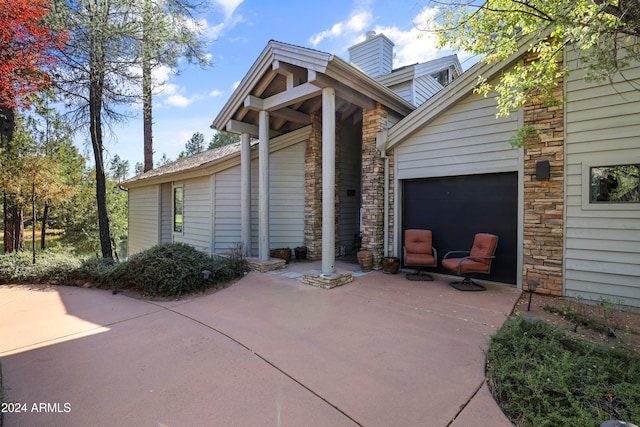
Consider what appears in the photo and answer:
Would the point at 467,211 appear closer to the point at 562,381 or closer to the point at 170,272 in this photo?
the point at 562,381

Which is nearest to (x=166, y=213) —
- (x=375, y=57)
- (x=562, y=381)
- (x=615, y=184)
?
(x=375, y=57)

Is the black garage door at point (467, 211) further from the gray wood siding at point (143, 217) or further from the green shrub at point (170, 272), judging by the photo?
the gray wood siding at point (143, 217)

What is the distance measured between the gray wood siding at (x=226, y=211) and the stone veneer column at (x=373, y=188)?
3876 millimetres

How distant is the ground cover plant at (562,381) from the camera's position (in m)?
2.00

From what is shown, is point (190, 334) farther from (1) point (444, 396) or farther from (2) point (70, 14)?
(2) point (70, 14)

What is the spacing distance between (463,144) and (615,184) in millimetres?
2346

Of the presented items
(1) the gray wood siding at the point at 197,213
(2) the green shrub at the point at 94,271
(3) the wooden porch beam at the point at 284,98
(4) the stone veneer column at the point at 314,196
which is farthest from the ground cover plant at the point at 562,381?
(1) the gray wood siding at the point at 197,213

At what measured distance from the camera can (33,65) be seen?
6.52 metres

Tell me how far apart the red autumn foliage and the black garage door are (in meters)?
8.75

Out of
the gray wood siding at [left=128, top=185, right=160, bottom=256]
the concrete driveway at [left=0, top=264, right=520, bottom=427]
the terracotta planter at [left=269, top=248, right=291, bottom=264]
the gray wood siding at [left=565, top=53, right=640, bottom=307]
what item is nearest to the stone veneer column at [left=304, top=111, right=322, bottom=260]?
the terracotta planter at [left=269, top=248, right=291, bottom=264]

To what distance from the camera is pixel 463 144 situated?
5793 mm

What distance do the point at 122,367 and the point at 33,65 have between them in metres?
7.64

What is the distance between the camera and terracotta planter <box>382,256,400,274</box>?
6.43 meters

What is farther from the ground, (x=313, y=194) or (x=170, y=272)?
(x=313, y=194)
